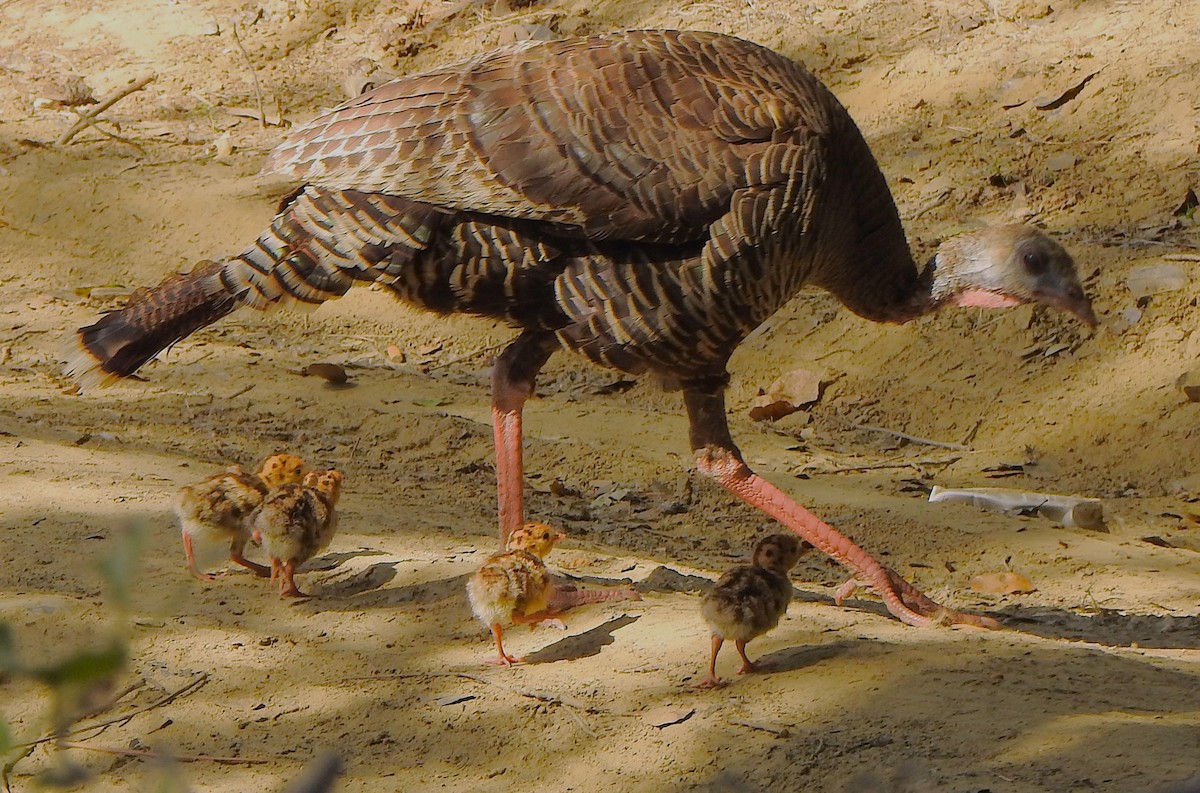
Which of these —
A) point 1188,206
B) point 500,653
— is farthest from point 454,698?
point 1188,206

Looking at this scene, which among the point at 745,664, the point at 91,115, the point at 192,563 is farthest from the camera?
the point at 91,115

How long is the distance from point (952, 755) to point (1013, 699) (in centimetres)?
44

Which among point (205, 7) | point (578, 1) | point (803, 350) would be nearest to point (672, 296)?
point (803, 350)

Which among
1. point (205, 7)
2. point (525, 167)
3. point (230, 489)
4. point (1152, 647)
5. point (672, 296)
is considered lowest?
point (1152, 647)

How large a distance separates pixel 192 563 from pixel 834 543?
2.27 meters

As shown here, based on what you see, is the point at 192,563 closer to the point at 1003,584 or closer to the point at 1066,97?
the point at 1003,584

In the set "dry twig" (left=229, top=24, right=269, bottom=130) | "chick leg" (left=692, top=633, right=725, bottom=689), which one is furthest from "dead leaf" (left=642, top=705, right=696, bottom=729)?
"dry twig" (left=229, top=24, right=269, bottom=130)

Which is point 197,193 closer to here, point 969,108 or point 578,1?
point 578,1

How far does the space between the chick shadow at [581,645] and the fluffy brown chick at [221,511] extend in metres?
1.15

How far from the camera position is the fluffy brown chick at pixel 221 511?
4723 mm

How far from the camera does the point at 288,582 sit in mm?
4746

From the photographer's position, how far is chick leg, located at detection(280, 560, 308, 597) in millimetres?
4704

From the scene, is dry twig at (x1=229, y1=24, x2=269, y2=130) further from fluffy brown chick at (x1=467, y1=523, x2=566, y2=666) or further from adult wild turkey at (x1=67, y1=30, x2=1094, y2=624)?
fluffy brown chick at (x1=467, y1=523, x2=566, y2=666)

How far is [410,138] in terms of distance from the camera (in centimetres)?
468
